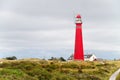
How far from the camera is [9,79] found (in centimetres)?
3741

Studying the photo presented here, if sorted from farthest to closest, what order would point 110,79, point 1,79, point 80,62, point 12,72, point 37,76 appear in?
point 80,62 < point 110,79 < point 37,76 < point 12,72 < point 1,79

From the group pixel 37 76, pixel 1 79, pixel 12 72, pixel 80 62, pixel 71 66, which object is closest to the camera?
pixel 1 79

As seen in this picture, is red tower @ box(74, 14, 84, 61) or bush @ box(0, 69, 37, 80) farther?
red tower @ box(74, 14, 84, 61)

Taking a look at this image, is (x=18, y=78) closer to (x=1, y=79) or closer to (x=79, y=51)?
(x=1, y=79)

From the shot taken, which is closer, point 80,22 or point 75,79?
point 75,79

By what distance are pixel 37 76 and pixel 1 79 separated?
426 inches

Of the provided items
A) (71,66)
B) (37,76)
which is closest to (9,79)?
(37,76)

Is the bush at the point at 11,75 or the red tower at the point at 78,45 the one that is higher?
the red tower at the point at 78,45

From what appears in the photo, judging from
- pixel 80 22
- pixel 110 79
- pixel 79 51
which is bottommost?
pixel 110 79

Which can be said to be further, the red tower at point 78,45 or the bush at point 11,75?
the red tower at point 78,45

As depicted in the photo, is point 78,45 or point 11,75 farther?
point 78,45

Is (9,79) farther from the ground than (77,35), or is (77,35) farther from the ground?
(77,35)

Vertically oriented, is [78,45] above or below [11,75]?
above

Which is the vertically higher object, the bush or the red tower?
the red tower
